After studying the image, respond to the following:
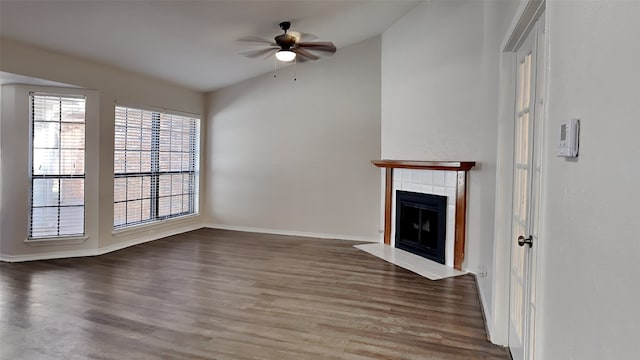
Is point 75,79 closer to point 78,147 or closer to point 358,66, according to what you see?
point 78,147

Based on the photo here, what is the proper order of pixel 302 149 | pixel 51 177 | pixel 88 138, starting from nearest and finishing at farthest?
pixel 51 177, pixel 88 138, pixel 302 149

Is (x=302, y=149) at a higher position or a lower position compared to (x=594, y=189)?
higher

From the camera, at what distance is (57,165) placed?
5.09 metres

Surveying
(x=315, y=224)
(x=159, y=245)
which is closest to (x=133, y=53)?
(x=159, y=245)

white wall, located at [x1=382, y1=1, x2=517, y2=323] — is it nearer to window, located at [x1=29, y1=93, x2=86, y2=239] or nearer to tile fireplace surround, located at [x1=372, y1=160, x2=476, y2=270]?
tile fireplace surround, located at [x1=372, y1=160, x2=476, y2=270]

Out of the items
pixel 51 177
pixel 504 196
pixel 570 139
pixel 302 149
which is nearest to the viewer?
pixel 570 139

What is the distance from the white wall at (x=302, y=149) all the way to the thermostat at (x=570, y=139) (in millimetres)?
5040

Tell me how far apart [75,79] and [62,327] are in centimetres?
330

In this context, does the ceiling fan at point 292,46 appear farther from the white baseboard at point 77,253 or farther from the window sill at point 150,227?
the white baseboard at point 77,253

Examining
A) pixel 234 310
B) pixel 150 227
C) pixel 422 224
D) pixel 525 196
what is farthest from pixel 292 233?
pixel 525 196

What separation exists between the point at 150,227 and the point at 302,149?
2.84 m

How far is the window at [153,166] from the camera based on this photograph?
228 inches

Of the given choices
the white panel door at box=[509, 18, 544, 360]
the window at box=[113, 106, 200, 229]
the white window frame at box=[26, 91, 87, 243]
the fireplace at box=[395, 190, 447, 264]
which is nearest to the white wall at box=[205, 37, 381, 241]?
the window at box=[113, 106, 200, 229]

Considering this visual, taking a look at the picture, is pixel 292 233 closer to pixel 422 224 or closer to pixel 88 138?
pixel 422 224
